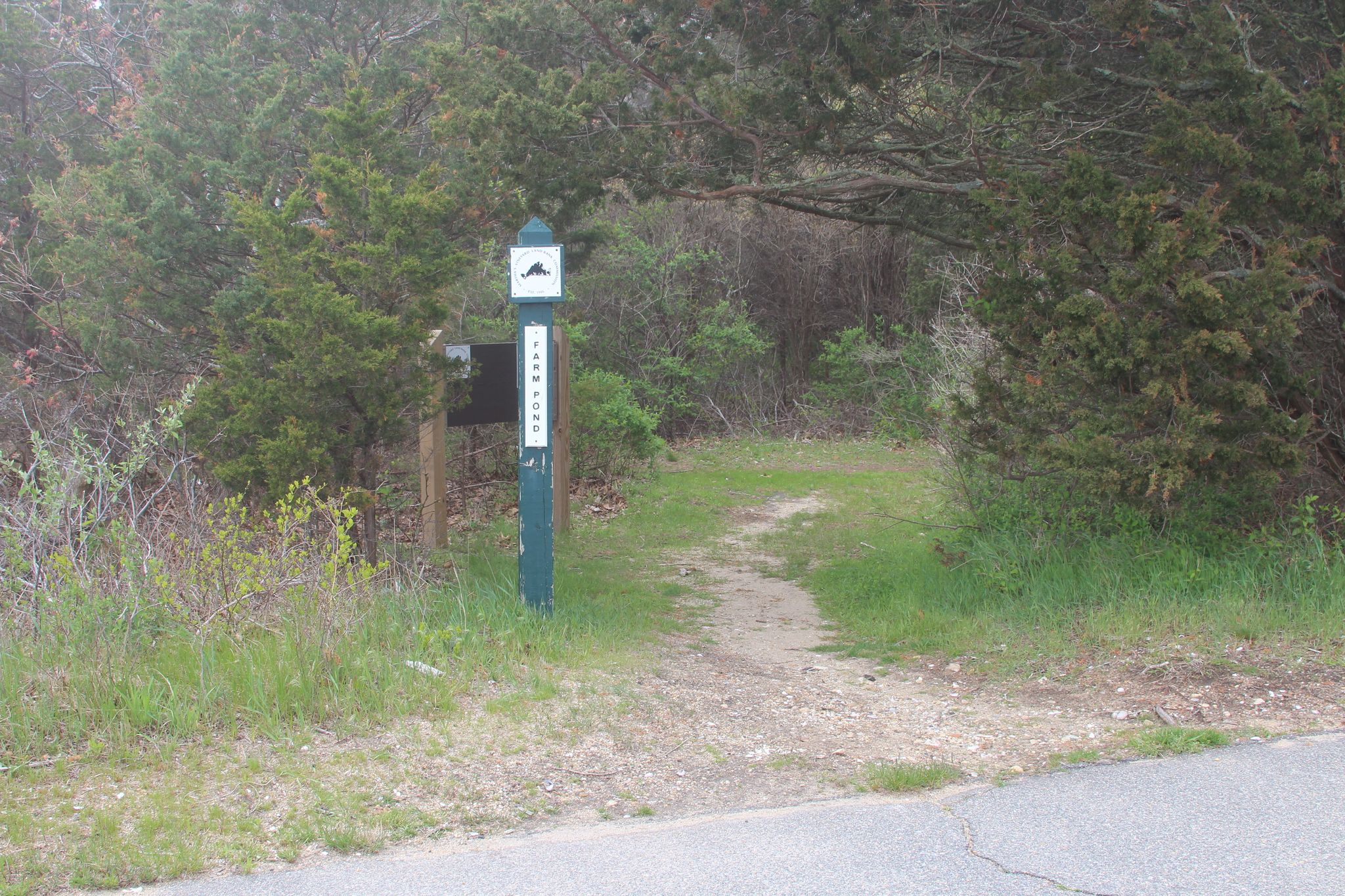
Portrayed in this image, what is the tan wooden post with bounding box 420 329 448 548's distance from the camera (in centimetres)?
977

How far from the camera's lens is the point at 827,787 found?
15.2ft

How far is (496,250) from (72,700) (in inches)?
448

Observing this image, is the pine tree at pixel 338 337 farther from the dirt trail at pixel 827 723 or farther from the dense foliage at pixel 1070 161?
the dirt trail at pixel 827 723

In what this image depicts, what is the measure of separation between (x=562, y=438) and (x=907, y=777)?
7855mm

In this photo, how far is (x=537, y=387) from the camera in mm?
7180

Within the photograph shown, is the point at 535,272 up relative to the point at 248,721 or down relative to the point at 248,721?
up

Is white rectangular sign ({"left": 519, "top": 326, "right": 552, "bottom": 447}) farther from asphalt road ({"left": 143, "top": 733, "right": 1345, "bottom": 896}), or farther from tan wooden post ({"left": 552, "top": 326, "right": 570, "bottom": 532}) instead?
tan wooden post ({"left": 552, "top": 326, "right": 570, "bottom": 532})

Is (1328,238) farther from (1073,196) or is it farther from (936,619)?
(936,619)

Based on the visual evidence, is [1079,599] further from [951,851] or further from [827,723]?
[951,851]

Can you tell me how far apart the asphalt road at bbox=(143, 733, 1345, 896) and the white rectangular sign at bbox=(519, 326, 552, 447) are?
3.37 m

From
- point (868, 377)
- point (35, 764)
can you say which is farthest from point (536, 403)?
point (868, 377)

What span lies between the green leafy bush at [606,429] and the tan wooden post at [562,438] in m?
1.88

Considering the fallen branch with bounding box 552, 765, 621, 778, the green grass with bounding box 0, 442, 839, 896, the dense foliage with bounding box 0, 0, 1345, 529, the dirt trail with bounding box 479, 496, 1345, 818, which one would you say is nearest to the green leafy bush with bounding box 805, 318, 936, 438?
the dense foliage with bounding box 0, 0, 1345, 529

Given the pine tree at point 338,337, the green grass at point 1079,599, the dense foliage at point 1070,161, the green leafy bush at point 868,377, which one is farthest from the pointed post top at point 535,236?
the green leafy bush at point 868,377
